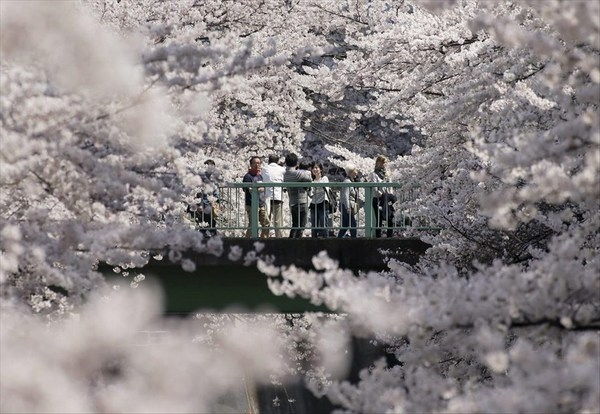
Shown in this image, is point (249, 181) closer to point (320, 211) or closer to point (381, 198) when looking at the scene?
point (320, 211)

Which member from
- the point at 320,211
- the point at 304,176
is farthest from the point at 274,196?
the point at 320,211

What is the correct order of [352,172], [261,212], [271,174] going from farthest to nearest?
1. [352,172]
2. [271,174]
3. [261,212]

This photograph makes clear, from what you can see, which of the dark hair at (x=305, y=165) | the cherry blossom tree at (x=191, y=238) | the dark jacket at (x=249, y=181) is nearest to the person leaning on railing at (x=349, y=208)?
the dark jacket at (x=249, y=181)

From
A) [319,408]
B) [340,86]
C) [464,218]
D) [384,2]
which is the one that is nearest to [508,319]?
[464,218]

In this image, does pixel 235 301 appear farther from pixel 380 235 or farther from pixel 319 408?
pixel 319 408

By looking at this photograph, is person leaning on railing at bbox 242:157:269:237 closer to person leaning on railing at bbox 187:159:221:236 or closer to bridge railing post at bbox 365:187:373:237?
person leaning on railing at bbox 187:159:221:236

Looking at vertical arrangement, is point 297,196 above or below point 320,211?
above

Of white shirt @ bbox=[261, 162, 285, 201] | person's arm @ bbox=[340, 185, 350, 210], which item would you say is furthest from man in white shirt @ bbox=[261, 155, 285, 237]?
person's arm @ bbox=[340, 185, 350, 210]
